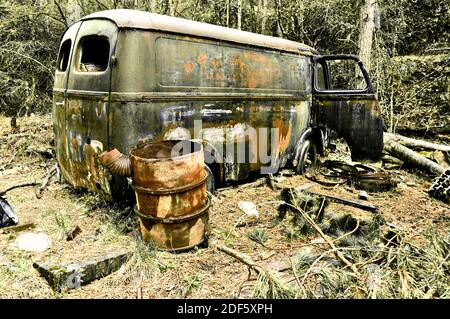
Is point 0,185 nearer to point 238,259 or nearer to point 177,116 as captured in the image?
point 177,116

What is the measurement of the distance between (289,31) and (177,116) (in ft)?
33.3

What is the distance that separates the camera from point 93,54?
4805mm

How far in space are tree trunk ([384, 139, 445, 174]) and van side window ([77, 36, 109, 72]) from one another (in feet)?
19.7

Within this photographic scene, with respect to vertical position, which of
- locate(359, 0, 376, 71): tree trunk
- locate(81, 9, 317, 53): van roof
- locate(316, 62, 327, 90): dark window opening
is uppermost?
locate(359, 0, 376, 71): tree trunk

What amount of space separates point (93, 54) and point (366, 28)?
7154 millimetres

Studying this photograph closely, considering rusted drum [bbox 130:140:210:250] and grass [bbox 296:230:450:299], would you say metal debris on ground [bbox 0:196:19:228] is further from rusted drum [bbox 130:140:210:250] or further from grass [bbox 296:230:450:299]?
grass [bbox 296:230:450:299]

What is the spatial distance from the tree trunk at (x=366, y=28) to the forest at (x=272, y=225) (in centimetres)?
3

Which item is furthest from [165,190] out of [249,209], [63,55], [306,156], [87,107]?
[306,156]

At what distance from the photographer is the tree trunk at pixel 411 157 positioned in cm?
675

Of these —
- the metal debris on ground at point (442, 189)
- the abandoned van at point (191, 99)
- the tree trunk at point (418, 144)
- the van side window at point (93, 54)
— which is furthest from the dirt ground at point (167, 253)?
the van side window at point (93, 54)

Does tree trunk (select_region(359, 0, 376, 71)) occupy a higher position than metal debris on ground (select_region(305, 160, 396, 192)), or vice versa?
tree trunk (select_region(359, 0, 376, 71))

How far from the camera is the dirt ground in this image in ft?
10.1

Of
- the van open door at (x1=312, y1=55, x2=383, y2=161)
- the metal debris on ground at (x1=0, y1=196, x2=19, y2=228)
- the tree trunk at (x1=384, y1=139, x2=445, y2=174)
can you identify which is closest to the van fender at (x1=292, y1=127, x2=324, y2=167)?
the van open door at (x1=312, y1=55, x2=383, y2=161)

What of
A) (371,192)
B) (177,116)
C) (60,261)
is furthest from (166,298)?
(371,192)
